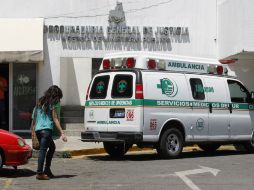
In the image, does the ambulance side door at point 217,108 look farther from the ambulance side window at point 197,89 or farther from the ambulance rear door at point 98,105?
the ambulance rear door at point 98,105

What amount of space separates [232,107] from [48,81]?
22.6 ft

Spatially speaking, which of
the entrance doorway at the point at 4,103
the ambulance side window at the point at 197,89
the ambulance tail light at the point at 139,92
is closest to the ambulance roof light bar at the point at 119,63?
the ambulance tail light at the point at 139,92

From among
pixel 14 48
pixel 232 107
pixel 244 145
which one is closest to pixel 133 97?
pixel 232 107

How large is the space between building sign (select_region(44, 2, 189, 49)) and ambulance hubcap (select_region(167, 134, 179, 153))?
21.5ft

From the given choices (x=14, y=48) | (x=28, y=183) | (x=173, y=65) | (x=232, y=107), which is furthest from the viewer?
(x=14, y=48)

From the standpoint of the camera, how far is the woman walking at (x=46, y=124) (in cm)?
1029

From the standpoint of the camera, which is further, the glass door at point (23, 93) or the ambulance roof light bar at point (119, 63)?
the glass door at point (23, 93)

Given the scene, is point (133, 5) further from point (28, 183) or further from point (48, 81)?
point (28, 183)

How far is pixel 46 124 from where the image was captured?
1035 centimetres

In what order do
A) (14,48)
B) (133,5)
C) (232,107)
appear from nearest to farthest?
(232,107), (14,48), (133,5)

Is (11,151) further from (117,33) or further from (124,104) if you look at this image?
(117,33)

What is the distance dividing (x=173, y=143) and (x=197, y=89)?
1.51 m

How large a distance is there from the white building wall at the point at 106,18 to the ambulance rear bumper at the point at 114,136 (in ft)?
20.1

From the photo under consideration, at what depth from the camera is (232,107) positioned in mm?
15258
